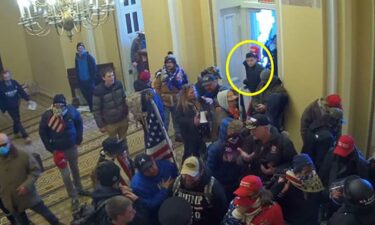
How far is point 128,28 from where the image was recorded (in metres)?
10.8

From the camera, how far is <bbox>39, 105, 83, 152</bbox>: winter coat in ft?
19.0

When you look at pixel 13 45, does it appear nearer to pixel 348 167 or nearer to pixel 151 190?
pixel 151 190

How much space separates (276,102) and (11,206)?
358 centimetres

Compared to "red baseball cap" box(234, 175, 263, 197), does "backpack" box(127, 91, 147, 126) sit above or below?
above

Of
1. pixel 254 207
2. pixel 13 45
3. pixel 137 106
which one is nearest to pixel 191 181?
pixel 254 207

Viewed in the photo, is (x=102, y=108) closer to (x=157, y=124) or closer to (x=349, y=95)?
(x=157, y=124)

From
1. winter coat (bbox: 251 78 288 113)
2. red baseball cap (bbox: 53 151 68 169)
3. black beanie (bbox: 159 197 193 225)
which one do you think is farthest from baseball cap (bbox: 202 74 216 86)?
black beanie (bbox: 159 197 193 225)

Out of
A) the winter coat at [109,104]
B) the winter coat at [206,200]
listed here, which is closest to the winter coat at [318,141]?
the winter coat at [206,200]

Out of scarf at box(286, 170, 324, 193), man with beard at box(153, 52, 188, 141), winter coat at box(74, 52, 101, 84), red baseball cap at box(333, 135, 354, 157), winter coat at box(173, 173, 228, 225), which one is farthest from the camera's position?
winter coat at box(74, 52, 101, 84)

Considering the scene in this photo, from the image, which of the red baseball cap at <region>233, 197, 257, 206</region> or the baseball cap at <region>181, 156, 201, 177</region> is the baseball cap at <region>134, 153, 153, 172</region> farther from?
the red baseball cap at <region>233, 197, 257, 206</region>

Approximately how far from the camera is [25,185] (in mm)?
4980

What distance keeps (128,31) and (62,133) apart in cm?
542

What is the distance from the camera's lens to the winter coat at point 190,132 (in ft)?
20.4

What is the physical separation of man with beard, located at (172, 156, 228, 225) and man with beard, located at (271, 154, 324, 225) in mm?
555
